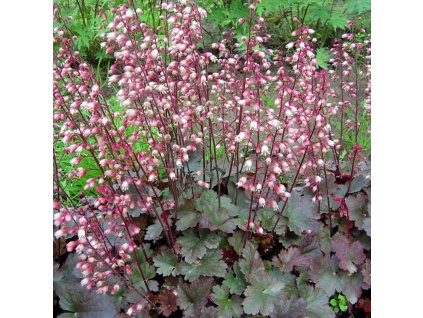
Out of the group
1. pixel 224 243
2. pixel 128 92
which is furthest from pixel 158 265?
pixel 128 92

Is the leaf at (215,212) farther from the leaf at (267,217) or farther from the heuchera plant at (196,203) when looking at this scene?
the leaf at (267,217)

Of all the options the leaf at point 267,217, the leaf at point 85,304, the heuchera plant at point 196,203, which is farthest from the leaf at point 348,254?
the leaf at point 85,304

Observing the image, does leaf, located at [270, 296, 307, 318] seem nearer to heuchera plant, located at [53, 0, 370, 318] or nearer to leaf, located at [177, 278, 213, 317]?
heuchera plant, located at [53, 0, 370, 318]

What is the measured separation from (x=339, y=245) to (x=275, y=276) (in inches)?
11.5

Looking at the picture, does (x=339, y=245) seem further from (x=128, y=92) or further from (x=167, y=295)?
(x=128, y=92)

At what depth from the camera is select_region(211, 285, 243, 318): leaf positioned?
1.66 meters

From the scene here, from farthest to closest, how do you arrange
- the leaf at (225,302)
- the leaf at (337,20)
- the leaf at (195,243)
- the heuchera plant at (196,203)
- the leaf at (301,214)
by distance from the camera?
the leaf at (337,20) → the leaf at (301,214) → the leaf at (195,243) → the leaf at (225,302) → the heuchera plant at (196,203)

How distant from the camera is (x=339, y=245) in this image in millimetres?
1873

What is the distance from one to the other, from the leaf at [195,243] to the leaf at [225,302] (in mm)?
145

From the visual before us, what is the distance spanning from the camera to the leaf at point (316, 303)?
5.61ft

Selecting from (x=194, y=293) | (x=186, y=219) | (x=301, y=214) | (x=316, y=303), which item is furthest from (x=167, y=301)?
(x=301, y=214)

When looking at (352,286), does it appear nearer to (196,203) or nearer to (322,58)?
(196,203)

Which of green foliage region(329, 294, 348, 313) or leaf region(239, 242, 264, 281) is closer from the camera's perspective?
leaf region(239, 242, 264, 281)

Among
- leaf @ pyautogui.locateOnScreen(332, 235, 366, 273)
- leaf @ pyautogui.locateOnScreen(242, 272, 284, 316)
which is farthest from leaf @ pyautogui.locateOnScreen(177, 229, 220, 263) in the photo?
leaf @ pyautogui.locateOnScreen(332, 235, 366, 273)
